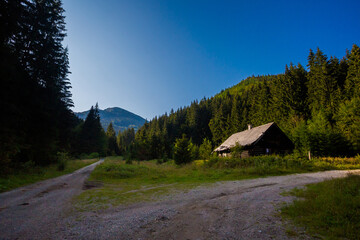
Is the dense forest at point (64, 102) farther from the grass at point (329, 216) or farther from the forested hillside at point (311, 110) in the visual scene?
the grass at point (329, 216)

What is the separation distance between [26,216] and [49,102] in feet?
57.3

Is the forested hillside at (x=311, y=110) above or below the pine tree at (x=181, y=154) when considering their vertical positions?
above

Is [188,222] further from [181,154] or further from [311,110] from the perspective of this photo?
[311,110]

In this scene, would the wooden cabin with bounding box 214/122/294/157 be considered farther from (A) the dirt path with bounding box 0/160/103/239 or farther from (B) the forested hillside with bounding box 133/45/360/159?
(A) the dirt path with bounding box 0/160/103/239

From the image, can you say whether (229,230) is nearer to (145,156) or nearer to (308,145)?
(308,145)

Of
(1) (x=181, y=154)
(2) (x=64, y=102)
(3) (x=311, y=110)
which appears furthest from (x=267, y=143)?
(2) (x=64, y=102)

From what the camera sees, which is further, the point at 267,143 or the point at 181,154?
the point at 181,154

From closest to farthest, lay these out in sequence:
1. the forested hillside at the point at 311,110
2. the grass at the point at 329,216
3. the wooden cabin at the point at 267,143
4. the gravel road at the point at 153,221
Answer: the grass at the point at 329,216 → the gravel road at the point at 153,221 → the wooden cabin at the point at 267,143 → the forested hillside at the point at 311,110

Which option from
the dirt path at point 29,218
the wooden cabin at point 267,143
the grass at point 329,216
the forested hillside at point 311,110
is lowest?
the dirt path at point 29,218

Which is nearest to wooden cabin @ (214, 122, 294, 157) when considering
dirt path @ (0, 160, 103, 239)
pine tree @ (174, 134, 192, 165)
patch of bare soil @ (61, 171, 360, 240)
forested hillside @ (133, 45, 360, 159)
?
forested hillside @ (133, 45, 360, 159)

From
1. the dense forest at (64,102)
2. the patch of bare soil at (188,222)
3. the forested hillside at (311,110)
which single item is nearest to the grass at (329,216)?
the patch of bare soil at (188,222)

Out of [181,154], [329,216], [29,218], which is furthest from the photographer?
[181,154]

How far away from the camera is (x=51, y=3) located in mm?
18984

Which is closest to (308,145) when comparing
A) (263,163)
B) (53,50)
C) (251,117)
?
(263,163)
